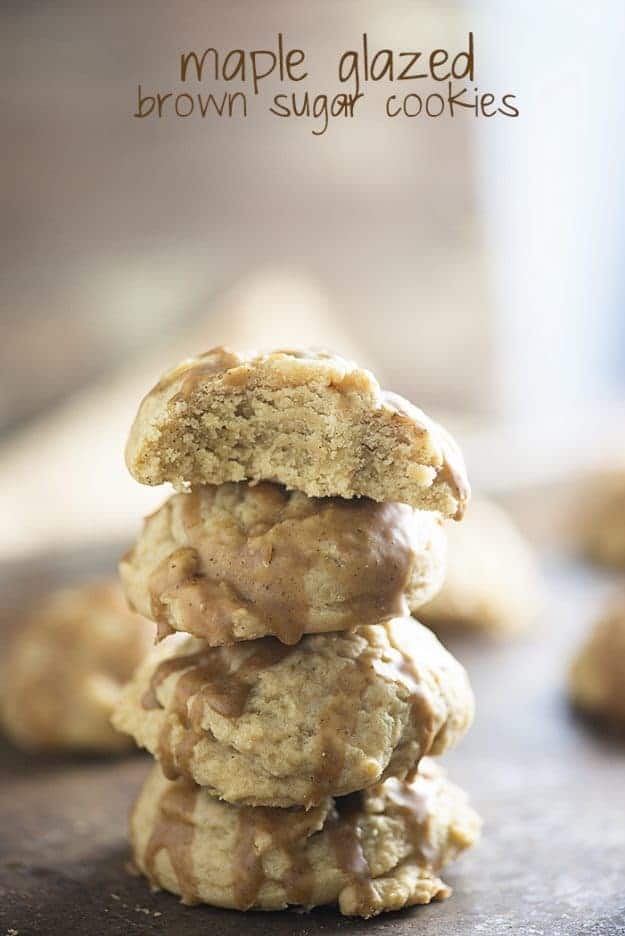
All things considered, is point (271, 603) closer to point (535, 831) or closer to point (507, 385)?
point (535, 831)

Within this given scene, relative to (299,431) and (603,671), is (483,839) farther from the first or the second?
(299,431)

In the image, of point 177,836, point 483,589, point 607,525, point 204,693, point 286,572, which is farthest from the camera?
point 607,525

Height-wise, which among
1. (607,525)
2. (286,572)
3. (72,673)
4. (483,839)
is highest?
(286,572)

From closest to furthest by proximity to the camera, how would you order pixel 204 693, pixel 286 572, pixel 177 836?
pixel 286 572
pixel 204 693
pixel 177 836

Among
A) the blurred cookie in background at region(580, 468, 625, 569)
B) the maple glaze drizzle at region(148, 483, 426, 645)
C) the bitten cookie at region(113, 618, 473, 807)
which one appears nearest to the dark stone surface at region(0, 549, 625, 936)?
the bitten cookie at region(113, 618, 473, 807)

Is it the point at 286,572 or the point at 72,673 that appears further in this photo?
the point at 72,673

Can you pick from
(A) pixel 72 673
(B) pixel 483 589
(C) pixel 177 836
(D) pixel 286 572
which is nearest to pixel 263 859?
(C) pixel 177 836
